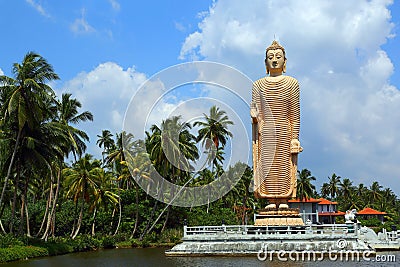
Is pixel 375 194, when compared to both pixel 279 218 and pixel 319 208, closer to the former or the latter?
pixel 319 208

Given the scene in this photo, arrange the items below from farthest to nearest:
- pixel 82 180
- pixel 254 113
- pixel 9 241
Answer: pixel 82 180 → pixel 254 113 → pixel 9 241

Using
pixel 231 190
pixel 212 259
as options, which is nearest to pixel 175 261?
pixel 212 259

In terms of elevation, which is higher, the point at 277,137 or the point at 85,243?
the point at 277,137

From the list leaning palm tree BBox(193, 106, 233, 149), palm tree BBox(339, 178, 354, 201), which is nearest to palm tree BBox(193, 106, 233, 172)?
leaning palm tree BBox(193, 106, 233, 149)

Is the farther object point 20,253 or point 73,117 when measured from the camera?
point 73,117

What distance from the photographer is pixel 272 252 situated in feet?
82.1

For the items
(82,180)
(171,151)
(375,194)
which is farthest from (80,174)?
(375,194)

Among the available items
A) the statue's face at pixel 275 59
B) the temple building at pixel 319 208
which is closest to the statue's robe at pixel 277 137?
the statue's face at pixel 275 59

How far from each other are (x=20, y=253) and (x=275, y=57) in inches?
756

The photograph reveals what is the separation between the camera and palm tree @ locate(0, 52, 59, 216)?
29.0 metres

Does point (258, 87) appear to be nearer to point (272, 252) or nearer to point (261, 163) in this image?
point (261, 163)

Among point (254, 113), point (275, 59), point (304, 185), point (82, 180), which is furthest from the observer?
point (304, 185)

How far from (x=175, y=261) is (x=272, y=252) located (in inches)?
195

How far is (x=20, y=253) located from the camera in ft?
92.7
